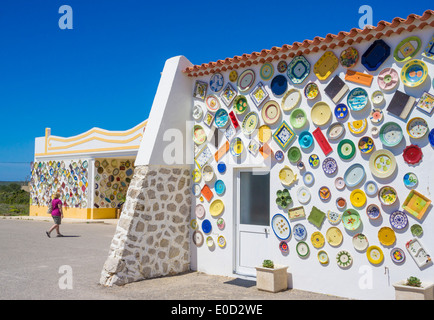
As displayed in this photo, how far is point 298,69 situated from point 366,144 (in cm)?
170

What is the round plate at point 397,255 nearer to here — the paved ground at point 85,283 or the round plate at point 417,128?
the paved ground at point 85,283

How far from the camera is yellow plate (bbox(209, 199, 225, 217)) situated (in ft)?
25.3

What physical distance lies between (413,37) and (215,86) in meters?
3.55

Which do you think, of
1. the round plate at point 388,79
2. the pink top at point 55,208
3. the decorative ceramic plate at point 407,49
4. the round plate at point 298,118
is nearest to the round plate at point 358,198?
the round plate at point 298,118

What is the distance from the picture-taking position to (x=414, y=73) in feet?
18.6

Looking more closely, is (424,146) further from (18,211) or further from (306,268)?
(18,211)

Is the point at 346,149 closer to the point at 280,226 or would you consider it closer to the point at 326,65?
the point at 326,65

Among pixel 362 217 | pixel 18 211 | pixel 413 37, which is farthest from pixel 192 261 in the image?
pixel 18 211

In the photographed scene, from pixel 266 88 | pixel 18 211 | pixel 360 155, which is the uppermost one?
pixel 266 88

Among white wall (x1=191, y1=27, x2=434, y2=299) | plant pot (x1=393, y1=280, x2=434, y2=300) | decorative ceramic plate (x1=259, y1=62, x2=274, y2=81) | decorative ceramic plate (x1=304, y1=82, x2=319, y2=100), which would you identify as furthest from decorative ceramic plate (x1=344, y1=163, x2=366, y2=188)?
decorative ceramic plate (x1=259, y1=62, x2=274, y2=81)

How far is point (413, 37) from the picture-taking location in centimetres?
569

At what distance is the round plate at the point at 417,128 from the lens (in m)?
5.56

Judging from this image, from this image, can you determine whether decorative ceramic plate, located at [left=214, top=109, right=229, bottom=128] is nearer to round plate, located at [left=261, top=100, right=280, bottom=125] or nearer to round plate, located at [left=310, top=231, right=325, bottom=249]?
round plate, located at [left=261, top=100, right=280, bottom=125]

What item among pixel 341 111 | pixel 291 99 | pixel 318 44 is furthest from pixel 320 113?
pixel 318 44
